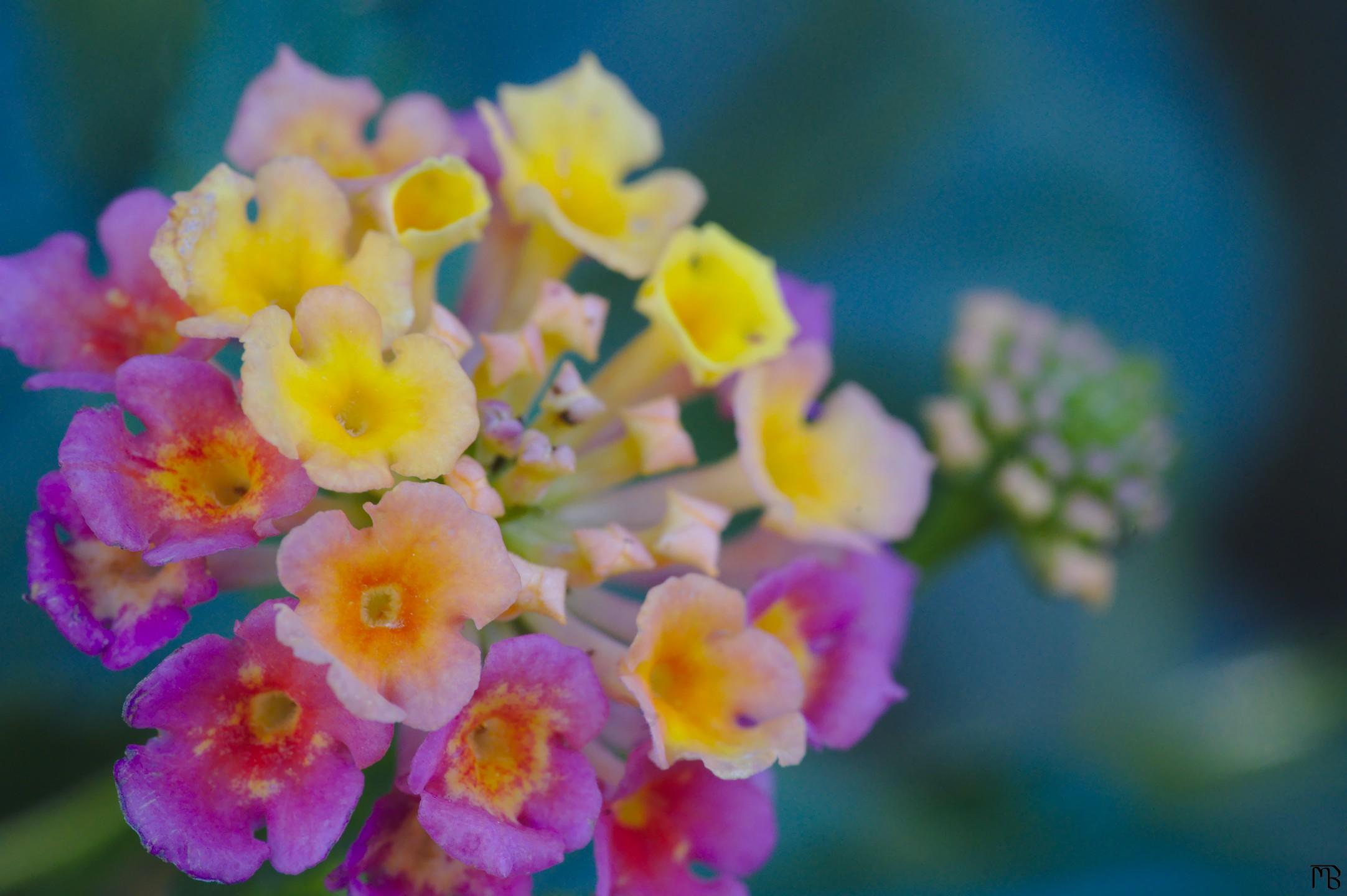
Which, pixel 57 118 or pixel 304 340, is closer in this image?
pixel 304 340

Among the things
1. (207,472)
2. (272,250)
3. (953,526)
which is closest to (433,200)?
(272,250)

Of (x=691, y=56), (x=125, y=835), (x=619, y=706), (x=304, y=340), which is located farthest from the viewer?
(x=691, y=56)

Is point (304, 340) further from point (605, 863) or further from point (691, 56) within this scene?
point (691, 56)

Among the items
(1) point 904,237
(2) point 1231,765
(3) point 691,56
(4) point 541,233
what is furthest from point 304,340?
(2) point 1231,765

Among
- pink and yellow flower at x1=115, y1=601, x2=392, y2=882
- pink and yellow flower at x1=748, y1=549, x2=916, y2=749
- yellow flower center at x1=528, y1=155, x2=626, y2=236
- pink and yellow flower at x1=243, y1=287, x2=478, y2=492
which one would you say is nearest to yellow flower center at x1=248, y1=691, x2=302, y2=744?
pink and yellow flower at x1=115, y1=601, x2=392, y2=882

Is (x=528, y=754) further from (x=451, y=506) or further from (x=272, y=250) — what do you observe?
(x=272, y=250)
